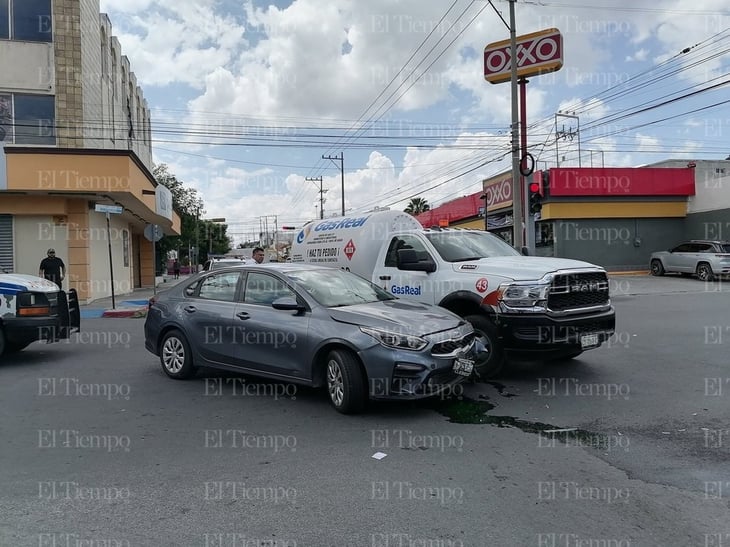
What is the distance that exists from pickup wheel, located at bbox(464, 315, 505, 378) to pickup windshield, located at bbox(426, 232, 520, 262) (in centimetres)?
117

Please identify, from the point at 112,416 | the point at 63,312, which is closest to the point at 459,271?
the point at 112,416

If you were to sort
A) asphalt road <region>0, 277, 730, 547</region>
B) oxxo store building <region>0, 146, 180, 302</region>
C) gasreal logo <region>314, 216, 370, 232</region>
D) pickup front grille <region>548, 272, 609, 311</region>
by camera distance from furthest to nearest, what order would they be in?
oxxo store building <region>0, 146, 180, 302</region>
gasreal logo <region>314, 216, 370, 232</region>
pickup front grille <region>548, 272, 609, 311</region>
asphalt road <region>0, 277, 730, 547</region>

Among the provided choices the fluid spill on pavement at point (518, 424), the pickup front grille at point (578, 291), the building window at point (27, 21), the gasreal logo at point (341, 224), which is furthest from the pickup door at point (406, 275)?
the building window at point (27, 21)

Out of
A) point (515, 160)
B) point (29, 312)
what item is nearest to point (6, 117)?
point (29, 312)

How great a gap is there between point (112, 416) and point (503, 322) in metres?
4.54

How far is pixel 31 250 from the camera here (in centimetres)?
1864

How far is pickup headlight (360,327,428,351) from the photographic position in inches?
212

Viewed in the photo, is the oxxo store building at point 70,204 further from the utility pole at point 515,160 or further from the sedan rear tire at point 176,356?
the utility pole at point 515,160

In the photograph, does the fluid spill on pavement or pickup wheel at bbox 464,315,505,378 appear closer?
the fluid spill on pavement

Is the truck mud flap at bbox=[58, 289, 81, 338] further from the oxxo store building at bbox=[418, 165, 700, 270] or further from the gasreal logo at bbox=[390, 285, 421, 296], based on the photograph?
the oxxo store building at bbox=[418, 165, 700, 270]

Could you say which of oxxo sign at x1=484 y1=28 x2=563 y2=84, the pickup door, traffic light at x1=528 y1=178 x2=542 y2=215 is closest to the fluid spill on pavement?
the pickup door

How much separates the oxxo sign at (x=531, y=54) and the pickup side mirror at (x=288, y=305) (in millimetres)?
15793

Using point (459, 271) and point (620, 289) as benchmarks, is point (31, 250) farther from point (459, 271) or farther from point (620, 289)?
point (620, 289)

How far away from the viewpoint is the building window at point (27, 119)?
19.9m
